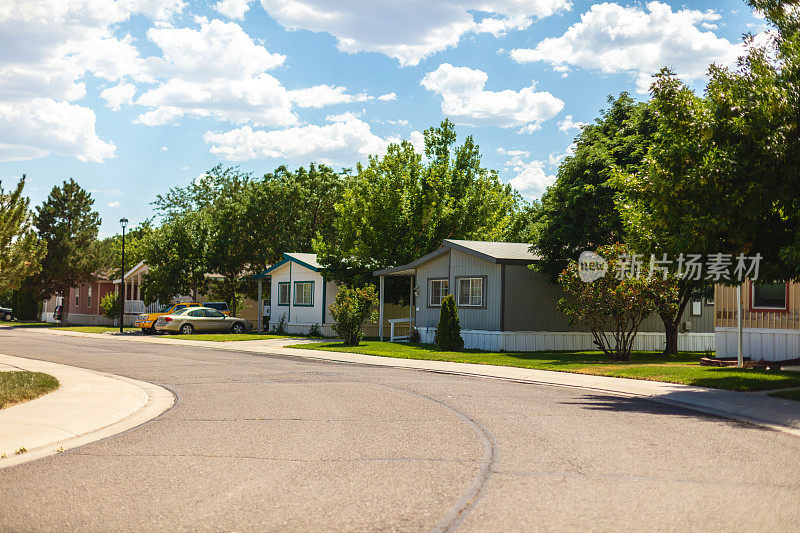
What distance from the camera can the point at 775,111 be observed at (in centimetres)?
1475

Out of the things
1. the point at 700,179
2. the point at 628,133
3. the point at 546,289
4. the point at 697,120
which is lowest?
the point at 546,289

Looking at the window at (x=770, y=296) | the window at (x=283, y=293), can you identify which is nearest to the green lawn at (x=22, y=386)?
the window at (x=770, y=296)

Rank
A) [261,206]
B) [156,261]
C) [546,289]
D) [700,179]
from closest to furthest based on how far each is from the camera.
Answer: [700,179]
[546,289]
[156,261]
[261,206]

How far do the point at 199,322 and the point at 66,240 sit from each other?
79.2 feet

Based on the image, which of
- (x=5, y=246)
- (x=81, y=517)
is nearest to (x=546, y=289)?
(x=5, y=246)

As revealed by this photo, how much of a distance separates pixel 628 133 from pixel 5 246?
22.2 m

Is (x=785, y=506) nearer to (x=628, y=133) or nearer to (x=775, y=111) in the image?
(x=775, y=111)

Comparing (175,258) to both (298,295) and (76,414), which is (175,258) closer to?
(298,295)

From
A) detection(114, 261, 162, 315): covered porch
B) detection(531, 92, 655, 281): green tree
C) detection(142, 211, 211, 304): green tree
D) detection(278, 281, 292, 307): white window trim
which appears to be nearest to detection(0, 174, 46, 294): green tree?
detection(531, 92, 655, 281): green tree

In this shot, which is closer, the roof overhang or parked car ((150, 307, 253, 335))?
the roof overhang

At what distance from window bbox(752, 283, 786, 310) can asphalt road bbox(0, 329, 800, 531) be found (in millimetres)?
10951

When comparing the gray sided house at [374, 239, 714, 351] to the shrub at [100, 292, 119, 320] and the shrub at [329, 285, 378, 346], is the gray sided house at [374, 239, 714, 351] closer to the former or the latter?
the shrub at [329, 285, 378, 346]

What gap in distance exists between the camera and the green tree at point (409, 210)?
1495 inches

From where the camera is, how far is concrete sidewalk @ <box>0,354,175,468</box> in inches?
364
